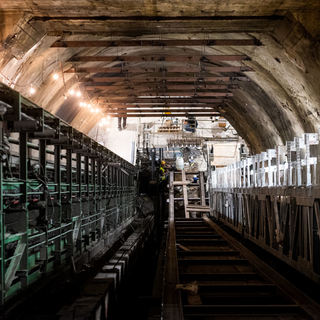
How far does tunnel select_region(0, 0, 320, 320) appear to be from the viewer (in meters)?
5.10

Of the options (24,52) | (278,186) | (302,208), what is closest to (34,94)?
(24,52)

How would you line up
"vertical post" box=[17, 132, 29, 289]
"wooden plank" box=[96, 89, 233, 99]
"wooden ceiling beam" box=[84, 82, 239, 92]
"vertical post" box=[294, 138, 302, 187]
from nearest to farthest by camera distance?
"vertical post" box=[17, 132, 29, 289] → "vertical post" box=[294, 138, 302, 187] → "wooden ceiling beam" box=[84, 82, 239, 92] → "wooden plank" box=[96, 89, 233, 99]

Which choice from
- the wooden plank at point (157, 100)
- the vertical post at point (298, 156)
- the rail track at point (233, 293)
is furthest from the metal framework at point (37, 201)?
the wooden plank at point (157, 100)

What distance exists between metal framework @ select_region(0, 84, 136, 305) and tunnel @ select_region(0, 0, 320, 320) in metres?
0.02

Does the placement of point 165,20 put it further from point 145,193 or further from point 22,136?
point 145,193

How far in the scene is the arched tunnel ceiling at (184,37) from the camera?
731 centimetres

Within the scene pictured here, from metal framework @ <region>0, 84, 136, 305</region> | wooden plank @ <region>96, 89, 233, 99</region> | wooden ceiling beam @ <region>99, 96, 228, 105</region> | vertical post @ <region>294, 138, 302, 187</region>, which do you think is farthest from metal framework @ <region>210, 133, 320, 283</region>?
metal framework @ <region>0, 84, 136, 305</region>

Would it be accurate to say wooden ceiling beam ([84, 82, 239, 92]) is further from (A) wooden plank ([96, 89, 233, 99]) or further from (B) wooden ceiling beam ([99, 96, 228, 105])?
(B) wooden ceiling beam ([99, 96, 228, 105])

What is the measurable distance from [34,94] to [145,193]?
13.3 m

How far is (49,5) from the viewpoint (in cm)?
715

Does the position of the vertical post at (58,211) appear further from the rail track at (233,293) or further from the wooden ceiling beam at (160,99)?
the wooden ceiling beam at (160,99)

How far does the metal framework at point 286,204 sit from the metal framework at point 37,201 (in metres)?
3.97

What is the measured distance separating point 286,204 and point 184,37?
553 cm

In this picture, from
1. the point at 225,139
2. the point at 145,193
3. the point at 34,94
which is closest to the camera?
the point at 34,94
